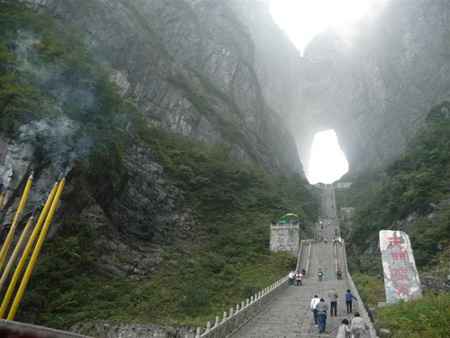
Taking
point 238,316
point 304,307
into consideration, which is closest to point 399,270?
point 304,307

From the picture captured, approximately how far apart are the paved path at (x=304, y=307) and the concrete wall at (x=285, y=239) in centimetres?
88

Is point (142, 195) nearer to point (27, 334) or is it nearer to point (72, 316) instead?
point (72, 316)

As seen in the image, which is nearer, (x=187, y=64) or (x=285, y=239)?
(x=285, y=239)

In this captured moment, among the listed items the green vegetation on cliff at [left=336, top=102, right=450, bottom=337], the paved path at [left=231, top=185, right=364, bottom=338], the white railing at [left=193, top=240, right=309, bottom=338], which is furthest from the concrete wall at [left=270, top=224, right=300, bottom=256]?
the white railing at [left=193, top=240, right=309, bottom=338]

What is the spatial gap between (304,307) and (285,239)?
488 inches

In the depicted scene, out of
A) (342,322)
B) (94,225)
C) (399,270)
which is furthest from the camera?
(94,225)

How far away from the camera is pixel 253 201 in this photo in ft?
95.5

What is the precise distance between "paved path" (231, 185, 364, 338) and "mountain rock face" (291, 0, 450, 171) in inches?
1350

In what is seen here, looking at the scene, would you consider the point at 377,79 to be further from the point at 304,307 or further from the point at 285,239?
the point at 304,307

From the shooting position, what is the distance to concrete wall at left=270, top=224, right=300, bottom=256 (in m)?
24.5

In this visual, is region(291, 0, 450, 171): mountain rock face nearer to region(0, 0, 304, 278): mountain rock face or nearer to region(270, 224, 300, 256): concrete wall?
region(0, 0, 304, 278): mountain rock face

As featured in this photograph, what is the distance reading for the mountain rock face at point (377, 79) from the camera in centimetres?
4962

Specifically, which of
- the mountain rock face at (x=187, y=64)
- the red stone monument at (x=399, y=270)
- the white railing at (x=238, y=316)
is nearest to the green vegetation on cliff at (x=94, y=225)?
the white railing at (x=238, y=316)

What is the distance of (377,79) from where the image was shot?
2477 inches
